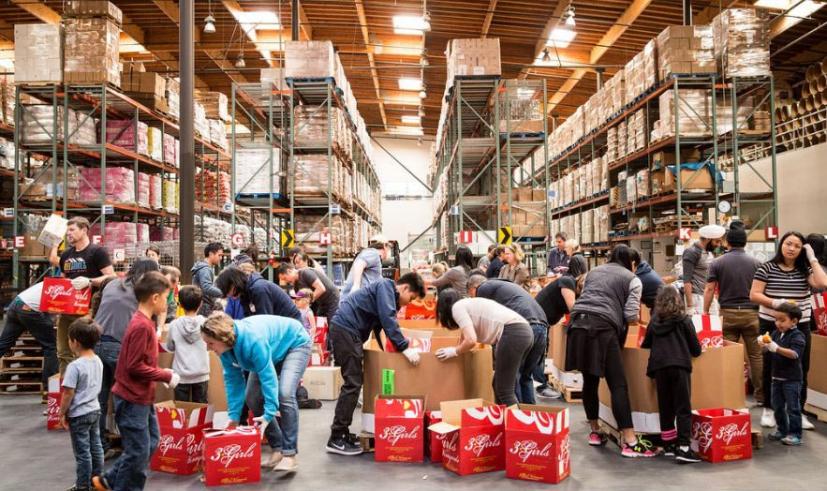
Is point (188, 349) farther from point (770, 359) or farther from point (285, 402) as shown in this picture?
point (770, 359)

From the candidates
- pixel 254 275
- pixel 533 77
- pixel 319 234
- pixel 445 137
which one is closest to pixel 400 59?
pixel 533 77

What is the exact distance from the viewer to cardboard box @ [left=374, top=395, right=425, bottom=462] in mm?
5289

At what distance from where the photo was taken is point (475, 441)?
498 cm

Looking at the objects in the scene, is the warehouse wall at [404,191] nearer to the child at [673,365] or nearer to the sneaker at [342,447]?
the sneaker at [342,447]

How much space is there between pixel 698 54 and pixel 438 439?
10347 millimetres

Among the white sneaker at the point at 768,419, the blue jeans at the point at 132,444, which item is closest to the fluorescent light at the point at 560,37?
the white sneaker at the point at 768,419

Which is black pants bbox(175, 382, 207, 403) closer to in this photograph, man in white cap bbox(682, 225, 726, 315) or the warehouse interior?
the warehouse interior

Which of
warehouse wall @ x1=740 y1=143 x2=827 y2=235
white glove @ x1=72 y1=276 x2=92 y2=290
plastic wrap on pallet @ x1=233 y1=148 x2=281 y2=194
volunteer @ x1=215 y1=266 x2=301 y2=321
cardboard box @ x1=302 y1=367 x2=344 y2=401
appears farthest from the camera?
warehouse wall @ x1=740 y1=143 x2=827 y2=235

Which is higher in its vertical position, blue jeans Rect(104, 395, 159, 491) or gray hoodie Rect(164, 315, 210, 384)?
gray hoodie Rect(164, 315, 210, 384)

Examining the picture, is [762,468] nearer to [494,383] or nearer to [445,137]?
[494,383]

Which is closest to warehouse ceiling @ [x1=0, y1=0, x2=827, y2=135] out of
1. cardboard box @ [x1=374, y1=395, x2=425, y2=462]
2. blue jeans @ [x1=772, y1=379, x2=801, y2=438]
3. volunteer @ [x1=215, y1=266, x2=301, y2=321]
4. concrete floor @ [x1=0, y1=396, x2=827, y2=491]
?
blue jeans @ [x1=772, y1=379, x2=801, y2=438]

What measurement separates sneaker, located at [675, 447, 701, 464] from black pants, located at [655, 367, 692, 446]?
1.8 inches

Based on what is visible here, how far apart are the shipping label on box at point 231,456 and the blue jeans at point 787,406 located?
14.1ft

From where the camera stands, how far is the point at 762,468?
5.05 meters
